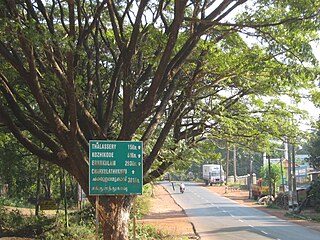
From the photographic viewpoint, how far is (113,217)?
10.6 m

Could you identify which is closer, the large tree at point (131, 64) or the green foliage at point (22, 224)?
the large tree at point (131, 64)

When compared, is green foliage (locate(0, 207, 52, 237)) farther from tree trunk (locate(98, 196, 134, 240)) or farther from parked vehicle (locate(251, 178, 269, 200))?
parked vehicle (locate(251, 178, 269, 200))

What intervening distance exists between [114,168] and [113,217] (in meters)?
2.05

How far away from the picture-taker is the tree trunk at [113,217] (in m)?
10.4

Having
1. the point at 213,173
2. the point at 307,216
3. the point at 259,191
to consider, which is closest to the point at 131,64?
the point at 307,216

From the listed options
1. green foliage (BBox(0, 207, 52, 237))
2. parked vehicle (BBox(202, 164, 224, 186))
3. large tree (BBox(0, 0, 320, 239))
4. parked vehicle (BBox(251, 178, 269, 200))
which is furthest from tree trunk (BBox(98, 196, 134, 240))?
parked vehicle (BBox(202, 164, 224, 186))

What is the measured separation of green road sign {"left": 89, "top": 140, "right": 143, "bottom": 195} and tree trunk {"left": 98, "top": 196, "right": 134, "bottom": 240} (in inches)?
52.8

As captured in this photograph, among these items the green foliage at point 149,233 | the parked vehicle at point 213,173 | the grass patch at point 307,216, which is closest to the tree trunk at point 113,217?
the green foliage at point 149,233

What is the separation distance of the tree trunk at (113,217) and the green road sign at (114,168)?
52.8 inches

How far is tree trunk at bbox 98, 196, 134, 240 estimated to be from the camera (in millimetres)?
10383

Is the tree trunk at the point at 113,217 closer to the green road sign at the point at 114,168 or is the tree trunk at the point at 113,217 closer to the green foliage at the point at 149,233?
the green road sign at the point at 114,168

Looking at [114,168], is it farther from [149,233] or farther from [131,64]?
[149,233]

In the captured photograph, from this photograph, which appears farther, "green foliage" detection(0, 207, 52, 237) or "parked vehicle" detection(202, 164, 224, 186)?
"parked vehicle" detection(202, 164, 224, 186)

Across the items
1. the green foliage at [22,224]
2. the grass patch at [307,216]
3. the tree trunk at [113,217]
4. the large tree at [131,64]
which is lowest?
the grass patch at [307,216]
